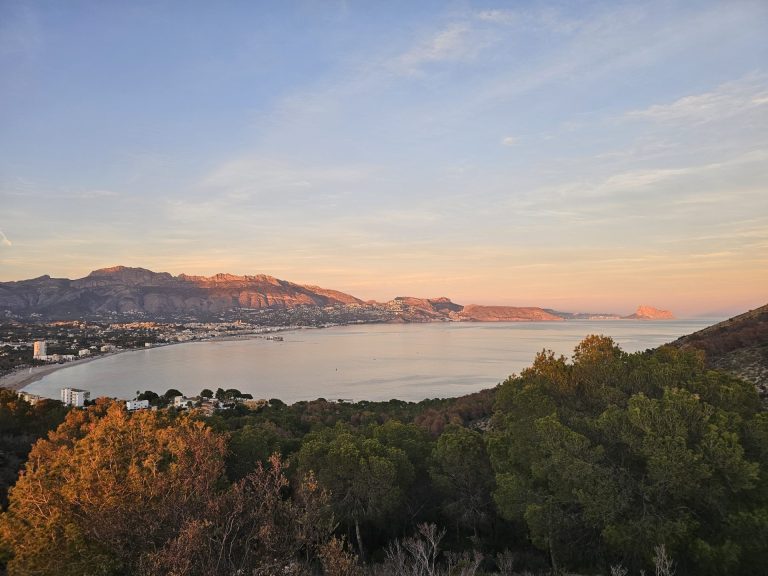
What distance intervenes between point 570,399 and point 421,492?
13.8ft

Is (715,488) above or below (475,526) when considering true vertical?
above

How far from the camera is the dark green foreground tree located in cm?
752

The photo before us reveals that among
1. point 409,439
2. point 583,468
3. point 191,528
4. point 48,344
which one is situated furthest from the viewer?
point 48,344

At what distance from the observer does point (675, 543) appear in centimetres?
759

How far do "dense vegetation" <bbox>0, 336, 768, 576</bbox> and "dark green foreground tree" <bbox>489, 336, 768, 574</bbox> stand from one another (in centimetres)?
2

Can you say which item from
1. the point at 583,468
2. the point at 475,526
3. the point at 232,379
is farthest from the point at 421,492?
the point at 232,379

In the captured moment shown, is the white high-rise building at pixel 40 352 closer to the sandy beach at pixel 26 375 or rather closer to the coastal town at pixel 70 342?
the coastal town at pixel 70 342

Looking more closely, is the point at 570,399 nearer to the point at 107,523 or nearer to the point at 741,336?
the point at 107,523

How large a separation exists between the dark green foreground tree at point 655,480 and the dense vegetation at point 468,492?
2cm

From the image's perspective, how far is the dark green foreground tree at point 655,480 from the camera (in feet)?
24.7

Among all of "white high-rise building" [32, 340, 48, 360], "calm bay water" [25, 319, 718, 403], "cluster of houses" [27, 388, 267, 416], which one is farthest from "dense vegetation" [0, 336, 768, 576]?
"white high-rise building" [32, 340, 48, 360]

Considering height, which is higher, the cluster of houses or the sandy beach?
the cluster of houses

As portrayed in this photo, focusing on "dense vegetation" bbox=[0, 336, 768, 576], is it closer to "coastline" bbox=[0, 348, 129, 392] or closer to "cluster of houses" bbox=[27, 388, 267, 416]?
"cluster of houses" bbox=[27, 388, 267, 416]

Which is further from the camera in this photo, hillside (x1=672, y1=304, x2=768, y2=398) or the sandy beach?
the sandy beach
